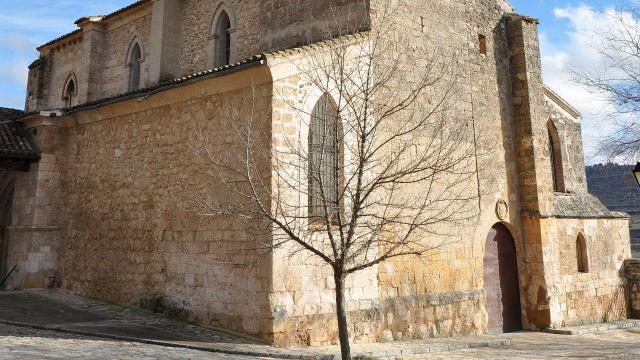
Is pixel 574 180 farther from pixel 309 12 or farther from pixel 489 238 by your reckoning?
pixel 309 12

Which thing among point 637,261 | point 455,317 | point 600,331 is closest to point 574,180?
point 637,261

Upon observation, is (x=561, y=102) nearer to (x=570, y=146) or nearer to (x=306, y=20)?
(x=570, y=146)

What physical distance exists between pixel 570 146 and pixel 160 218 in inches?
456

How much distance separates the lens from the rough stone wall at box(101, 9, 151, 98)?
1498 centimetres

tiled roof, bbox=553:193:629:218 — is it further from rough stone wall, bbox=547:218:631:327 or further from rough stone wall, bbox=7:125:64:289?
rough stone wall, bbox=7:125:64:289

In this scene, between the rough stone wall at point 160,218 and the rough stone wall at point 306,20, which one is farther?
the rough stone wall at point 306,20

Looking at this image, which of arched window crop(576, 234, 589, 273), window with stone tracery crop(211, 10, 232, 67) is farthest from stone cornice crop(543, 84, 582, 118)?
window with stone tracery crop(211, 10, 232, 67)

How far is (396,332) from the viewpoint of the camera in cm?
879

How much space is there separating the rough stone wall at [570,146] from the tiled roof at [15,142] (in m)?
13.5

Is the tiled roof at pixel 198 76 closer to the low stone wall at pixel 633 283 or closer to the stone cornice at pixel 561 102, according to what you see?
the stone cornice at pixel 561 102

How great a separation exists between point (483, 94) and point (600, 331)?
19.7 ft

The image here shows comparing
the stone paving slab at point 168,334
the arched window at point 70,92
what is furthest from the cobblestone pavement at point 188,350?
the arched window at point 70,92

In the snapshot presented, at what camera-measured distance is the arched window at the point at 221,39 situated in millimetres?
12961

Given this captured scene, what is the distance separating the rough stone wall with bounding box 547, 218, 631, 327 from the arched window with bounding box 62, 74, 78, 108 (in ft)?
48.5
